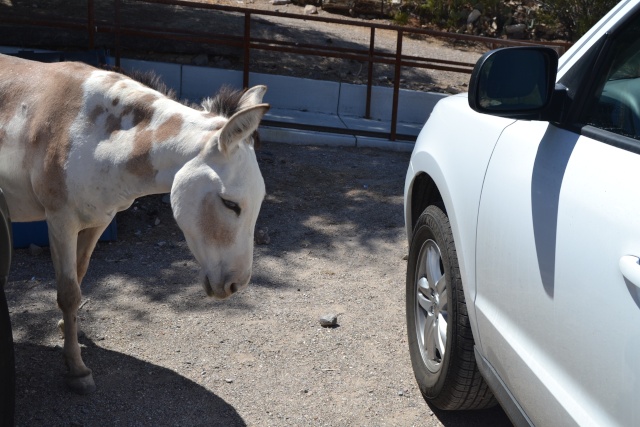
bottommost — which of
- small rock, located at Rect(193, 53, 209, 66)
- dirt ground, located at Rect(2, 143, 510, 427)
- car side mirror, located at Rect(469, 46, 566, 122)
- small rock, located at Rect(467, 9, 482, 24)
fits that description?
dirt ground, located at Rect(2, 143, 510, 427)

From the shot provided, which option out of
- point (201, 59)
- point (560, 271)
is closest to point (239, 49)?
point (201, 59)

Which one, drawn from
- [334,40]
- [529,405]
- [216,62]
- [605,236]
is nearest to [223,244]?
[529,405]

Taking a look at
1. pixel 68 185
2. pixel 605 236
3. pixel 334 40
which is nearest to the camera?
pixel 605 236

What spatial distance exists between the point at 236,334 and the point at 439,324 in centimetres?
135

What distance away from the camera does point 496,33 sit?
15023 millimetres

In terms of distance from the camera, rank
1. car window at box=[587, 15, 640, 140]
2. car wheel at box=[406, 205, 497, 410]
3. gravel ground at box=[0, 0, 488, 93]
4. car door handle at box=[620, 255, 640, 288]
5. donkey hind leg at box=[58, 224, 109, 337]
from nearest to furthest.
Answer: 1. car door handle at box=[620, 255, 640, 288]
2. car window at box=[587, 15, 640, 140]
3. car wheel at box=[406, 205, 497, 410]
4. donkey hind leg at box=[58, 224, 109, 337]
5. gravel ground at box=[0, 0, 488, 93]

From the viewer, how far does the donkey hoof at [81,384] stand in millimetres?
3783

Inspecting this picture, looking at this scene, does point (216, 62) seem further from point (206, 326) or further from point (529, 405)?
point (529, 405)

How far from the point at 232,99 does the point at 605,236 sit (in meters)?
2.02

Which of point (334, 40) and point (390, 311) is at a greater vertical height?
point (334, 40)

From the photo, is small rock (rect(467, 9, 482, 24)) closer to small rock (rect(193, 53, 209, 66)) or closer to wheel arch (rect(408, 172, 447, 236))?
small rock (rect(193, 53, 209, 66))

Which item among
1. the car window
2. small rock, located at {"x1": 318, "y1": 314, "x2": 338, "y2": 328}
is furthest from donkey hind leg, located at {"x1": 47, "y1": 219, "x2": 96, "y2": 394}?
the car window

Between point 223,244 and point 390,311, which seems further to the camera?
point 390,311

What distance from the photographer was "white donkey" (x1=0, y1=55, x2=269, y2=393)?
10.7 feet
